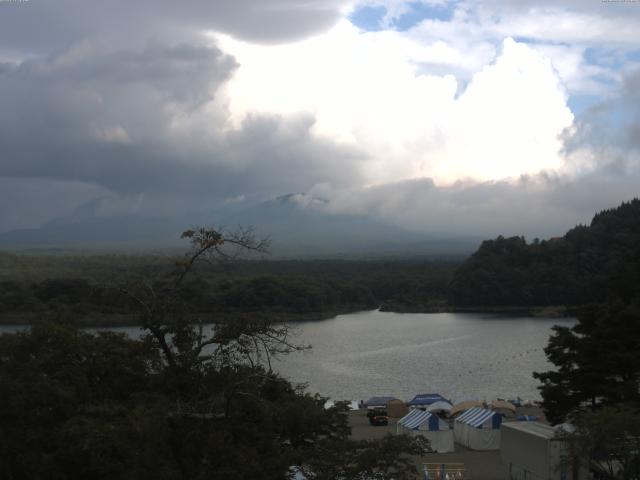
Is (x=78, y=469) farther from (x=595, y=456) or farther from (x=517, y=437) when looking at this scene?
(x=517, y=437)

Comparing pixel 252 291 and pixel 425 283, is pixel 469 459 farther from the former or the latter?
pixel 425 283

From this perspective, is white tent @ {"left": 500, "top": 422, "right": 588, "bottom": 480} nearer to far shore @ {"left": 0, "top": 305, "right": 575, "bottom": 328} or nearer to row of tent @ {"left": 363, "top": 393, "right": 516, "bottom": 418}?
row of tent @ {"left": 363, "top": 393, "right": 516, "bottom": 418}

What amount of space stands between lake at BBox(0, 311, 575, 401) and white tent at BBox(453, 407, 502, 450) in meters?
4.35

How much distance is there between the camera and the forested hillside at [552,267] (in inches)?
2125

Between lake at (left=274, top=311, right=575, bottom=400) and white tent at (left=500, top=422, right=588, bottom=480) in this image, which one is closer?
white tent at (left=500, top=422, right=588, bottom=480)

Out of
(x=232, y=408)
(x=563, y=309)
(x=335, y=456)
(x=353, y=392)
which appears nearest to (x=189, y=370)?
(x=232, y=408)

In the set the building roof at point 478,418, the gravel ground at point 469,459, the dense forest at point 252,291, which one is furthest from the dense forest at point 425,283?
the building roof at point 478,418

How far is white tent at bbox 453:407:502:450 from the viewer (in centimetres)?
1414

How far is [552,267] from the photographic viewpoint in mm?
56594

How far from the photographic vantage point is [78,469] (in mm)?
6340

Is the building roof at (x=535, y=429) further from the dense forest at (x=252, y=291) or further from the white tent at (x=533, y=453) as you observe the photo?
the dense forest at (x=252, y=291)

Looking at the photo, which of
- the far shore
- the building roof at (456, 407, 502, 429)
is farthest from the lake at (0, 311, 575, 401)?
the building roof at (456, 407, 502, 429)

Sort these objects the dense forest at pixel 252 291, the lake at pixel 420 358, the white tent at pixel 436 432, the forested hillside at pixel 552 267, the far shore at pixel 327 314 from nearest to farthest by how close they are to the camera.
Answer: the white tent at pixel 436 432 < the lake at pixel 420 358 < the far shore at pixel 327 314 < the dense forest at pixel 252 291 < the forested hillside at pixel 552 267

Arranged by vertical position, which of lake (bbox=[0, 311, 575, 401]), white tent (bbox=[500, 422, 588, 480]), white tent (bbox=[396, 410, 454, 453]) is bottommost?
lake (bbox=[0, 311, 575, 401])
